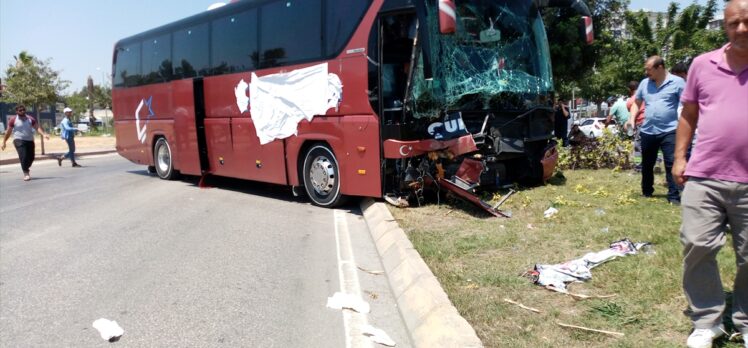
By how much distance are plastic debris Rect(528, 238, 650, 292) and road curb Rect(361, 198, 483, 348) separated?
842 mm

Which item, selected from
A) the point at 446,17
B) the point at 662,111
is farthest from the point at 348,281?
the point at 662,111

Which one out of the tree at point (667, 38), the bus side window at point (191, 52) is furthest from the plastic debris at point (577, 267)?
the tree at point (667, 38)

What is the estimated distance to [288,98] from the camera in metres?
9.34

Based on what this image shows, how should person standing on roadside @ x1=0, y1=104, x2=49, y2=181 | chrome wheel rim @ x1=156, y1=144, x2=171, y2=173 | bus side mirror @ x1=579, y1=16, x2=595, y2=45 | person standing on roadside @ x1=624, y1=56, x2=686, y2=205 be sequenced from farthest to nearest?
person standing on roadside @ x1=0, y1=104, x2=49, y2=181, chrome wheel rim @ x1=156, y1=144, x2=171, y2=173, bus side mirror @ x1=579, y1=16, x2=595, y2=45, person standing on roadside @ x1=624, y1=56, x2=686, y2=205

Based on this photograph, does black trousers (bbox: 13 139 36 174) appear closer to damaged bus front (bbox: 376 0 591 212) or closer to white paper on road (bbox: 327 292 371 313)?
damaged bus front (bbox: 376 0 591 212)

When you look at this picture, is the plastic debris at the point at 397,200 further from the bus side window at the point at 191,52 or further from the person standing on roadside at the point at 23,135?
the person standing on roadside at the point at 23,135

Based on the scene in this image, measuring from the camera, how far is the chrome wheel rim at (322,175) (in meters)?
8.77

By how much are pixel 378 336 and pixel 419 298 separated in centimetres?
50

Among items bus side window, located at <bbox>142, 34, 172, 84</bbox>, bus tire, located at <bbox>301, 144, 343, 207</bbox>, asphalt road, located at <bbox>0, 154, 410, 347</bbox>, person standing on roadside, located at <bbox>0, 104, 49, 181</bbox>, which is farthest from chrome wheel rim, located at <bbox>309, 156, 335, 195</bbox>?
person standing on roadside, located at <bbox>0, 104, 49, 181</bbox>

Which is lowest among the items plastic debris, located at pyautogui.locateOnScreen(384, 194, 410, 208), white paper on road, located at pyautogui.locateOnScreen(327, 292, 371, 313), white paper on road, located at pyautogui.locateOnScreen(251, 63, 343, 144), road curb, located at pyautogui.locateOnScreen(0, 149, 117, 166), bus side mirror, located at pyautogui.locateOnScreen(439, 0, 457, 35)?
white paper on road, located at pyautogui.locateOnScreen(327, 292, 371, 313)

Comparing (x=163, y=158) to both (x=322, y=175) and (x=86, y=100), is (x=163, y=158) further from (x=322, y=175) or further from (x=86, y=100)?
(x=86, y=100)

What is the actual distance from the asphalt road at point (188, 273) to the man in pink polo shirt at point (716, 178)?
189 centimetres

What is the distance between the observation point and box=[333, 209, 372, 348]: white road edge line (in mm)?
3909

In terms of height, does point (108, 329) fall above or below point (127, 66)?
below
